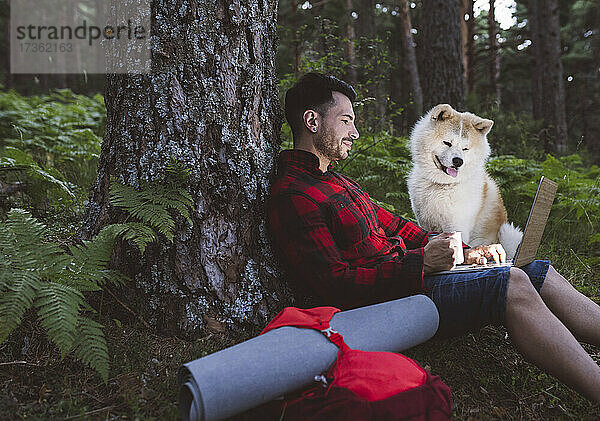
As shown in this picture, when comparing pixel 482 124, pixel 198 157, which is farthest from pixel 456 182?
pixel 198 157

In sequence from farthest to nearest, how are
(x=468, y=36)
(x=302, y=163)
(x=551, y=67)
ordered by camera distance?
(x=468, y=36) → (x=551, y=67) → (x=302, y=163)

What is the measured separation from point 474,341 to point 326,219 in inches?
54.7

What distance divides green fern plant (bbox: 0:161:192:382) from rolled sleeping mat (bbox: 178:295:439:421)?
1.50ft

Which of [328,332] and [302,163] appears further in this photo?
[302,163]

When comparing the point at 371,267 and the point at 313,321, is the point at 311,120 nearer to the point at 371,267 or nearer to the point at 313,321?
the point at 371,267

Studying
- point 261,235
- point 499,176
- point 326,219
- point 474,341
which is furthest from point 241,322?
point 499,176

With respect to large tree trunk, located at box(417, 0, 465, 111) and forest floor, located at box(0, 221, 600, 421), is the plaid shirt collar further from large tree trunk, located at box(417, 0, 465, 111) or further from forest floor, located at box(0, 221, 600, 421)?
large tree trunk, located at box(417, 0, 465, 111)

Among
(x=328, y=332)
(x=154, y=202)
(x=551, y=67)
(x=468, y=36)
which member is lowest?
(x=328, y=332)

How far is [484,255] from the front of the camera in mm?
2982

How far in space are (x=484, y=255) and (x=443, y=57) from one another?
5.54m

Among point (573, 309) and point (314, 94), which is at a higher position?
point (314, 94)

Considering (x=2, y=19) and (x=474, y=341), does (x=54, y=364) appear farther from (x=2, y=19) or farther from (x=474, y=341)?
(x=2, y=19)

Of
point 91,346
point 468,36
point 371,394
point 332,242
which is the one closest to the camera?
point 371,394

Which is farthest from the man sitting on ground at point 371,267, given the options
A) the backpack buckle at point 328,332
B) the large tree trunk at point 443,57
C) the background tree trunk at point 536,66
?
the background tree trunk at point 536,66
